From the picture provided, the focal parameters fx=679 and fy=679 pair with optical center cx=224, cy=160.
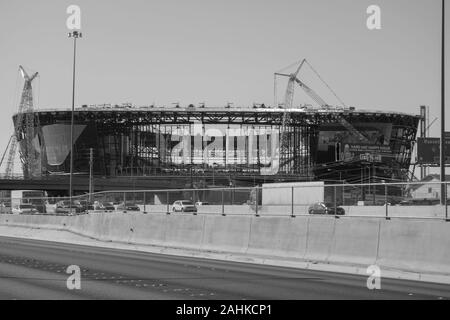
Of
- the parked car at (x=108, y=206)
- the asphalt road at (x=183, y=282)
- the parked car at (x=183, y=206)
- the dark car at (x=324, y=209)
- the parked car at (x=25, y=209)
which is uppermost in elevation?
the dark car at (x=324, y=209)

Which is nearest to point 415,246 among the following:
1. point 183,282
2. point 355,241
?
point 355,241

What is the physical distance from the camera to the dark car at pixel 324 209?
2169cm

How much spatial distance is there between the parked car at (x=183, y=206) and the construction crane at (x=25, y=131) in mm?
144802

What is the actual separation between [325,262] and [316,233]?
109cm

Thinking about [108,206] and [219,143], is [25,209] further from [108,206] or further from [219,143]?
[219,143]

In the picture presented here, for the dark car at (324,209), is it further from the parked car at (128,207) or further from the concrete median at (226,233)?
the parked car at (128,207)

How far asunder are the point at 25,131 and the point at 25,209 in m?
138

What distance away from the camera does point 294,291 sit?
47.2 ft

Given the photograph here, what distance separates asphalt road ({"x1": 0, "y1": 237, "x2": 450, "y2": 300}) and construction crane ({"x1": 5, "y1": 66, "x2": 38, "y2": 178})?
15360 cm

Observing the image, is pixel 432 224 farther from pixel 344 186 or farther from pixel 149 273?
pixel 149 273

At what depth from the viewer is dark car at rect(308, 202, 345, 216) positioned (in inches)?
854

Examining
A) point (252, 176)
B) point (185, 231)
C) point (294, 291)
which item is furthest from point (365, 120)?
point (294, 291)

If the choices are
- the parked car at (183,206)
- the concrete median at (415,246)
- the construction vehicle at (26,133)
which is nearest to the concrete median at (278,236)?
the concrete median at (415,246)

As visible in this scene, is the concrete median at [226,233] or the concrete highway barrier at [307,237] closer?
the concrete highway barrier at [307,237]
